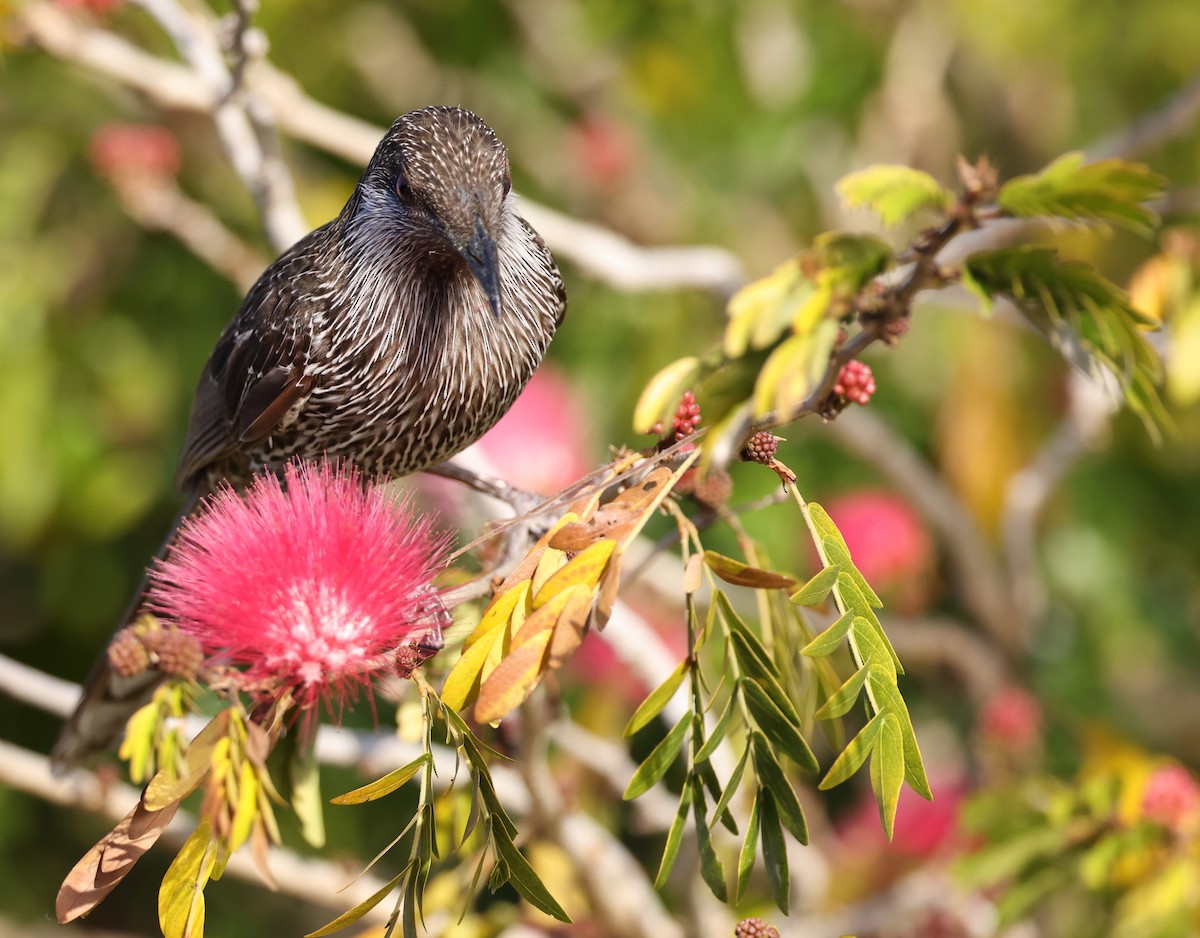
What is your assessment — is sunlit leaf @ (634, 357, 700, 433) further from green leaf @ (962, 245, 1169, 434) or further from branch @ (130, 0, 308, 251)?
branch @ (130, 0, 308, 251)

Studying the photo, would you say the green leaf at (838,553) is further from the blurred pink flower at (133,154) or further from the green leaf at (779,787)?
the blurred pink flower at (133,154)

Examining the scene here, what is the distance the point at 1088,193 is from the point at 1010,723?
2957mm

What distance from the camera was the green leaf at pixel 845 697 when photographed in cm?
180

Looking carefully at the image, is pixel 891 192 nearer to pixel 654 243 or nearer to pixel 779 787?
pixel 779 787

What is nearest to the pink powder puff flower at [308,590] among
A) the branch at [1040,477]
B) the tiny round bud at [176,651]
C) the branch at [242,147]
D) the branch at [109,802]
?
the tiny round bud at [176,651]

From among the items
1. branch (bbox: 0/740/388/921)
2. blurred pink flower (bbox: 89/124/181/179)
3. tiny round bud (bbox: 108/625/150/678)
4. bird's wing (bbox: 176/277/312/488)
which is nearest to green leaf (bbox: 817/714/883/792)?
tiny round bud (bbox: 108/625/150/678)

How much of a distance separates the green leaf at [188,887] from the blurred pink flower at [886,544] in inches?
132

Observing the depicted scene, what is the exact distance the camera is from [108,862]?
72.4 inches

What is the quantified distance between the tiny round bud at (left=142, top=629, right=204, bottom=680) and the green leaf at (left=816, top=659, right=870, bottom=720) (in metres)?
0.92

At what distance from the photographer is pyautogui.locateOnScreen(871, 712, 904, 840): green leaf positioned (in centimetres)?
177

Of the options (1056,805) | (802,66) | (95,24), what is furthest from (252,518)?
(802,66)

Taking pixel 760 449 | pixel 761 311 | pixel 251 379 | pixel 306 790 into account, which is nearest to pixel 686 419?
pixel 760 449

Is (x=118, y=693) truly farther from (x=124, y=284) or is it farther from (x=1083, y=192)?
(x=124, y=284)

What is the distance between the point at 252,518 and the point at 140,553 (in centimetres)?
440
